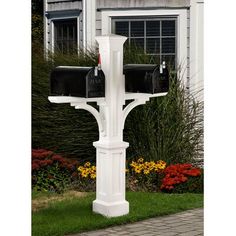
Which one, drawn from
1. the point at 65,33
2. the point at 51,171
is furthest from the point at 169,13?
the point at 51,171

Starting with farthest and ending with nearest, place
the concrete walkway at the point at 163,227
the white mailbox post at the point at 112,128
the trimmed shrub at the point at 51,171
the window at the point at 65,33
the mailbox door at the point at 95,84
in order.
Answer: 1. the window at the point at 65,33
2. the trimmed shrub at the point at 51,171
3. the white mailbox post at the point at 112,128
4. the mailbox door at the point at 95,84
5. the concrete walkway at the point at 163,227

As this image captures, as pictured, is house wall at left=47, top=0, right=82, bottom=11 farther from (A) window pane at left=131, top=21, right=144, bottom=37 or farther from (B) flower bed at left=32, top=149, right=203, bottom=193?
(B) flower bed at left=32, top=149, right=203, bottom=193

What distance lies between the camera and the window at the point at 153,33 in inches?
421

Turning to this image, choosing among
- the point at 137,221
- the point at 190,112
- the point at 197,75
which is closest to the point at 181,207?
the point at 137,221

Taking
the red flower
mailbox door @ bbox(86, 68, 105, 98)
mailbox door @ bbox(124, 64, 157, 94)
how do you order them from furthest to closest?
1. the red flower
2. mailbox door @ bbox(124, 64, 157, 94)
3. mailbox door @ bbox(86, 68, 105, 98)

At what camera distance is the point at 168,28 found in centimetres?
1069

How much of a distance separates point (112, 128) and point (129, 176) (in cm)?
196

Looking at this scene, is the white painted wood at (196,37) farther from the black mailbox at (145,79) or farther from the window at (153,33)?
the black mailbox at (145,79)

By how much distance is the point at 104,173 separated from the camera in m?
6.02

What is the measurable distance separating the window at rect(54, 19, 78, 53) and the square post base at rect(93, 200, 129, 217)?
610 centimetres

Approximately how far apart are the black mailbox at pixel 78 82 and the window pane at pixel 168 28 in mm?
5128

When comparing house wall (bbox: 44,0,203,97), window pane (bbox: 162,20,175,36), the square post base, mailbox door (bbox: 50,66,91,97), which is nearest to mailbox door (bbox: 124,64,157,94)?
mailbox door (bbox: 50,66,91,97)

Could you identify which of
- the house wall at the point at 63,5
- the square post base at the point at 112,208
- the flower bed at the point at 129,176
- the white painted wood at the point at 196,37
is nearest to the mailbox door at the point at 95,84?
the square post base at the point at 112,208

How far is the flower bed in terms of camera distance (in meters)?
7.46
